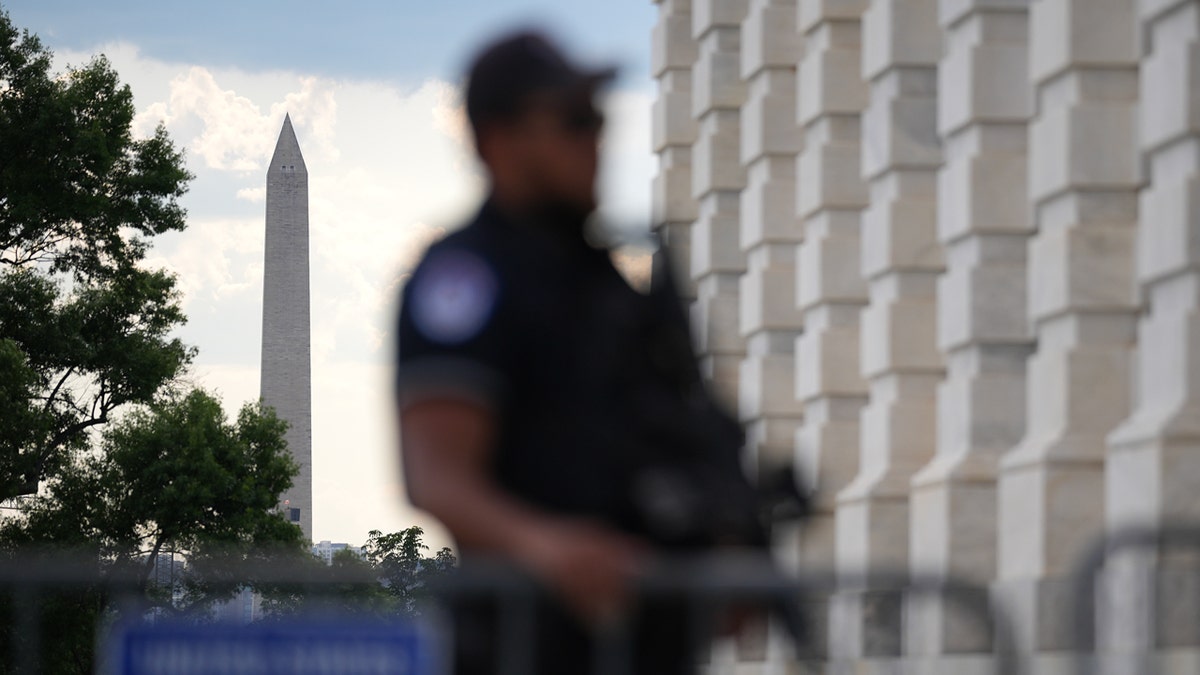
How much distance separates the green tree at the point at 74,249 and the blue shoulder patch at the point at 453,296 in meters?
27.3

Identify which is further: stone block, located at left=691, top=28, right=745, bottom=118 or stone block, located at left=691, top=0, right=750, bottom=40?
stone block, located at left=691, top=28, right=745, bottom=118

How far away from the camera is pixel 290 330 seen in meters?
66.6

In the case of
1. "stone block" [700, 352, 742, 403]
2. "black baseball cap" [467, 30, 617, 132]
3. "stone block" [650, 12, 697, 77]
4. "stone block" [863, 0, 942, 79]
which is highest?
"stone block" [650, 12, 697, 77]

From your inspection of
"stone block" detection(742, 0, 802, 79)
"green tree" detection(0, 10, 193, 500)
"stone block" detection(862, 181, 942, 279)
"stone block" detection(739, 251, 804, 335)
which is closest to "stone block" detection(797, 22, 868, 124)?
"stone block" detection(742, 0, 802, 79)

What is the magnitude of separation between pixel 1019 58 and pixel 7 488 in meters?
22.5

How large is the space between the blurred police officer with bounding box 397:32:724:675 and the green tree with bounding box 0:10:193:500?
2714cm

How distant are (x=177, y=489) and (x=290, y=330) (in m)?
29.0

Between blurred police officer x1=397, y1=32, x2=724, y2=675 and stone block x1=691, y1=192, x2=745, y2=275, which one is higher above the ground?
stone block x1=691, y1=192, x2=745, y2=275

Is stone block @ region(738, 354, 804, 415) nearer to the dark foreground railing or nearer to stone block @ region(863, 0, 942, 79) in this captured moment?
stone block @ region(863, 0, 942, 79)

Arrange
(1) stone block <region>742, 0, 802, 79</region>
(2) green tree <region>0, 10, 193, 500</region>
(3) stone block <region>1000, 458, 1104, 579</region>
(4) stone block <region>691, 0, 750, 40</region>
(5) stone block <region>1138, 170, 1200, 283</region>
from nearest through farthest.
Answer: (5) stone block <region>1138, 170, 1200, 283</region>
(3) stone block <region>1000, 458, 1104, 579</region>
(1) stone block <region>742, 0, 802, 79</region>
(4) stone block <region>691, 0, 750, 40</region>
(2) green tree <region>0, 10, 193, 500</region>

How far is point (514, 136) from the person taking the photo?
152 inches

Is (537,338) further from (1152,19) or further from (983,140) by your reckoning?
(983,140)

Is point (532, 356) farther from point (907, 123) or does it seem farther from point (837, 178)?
point (837, 178)

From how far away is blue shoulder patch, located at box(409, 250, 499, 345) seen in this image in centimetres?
361
